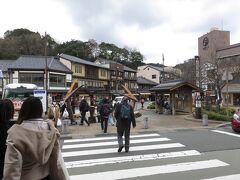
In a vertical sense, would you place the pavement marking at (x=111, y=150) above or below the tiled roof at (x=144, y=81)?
below

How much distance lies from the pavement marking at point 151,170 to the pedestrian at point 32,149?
3977 mm

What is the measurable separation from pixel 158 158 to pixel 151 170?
4.91ft

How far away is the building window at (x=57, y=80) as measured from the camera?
2174 inches

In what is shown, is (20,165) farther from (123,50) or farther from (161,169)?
(123,50)

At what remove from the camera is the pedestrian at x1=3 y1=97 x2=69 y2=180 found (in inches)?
119

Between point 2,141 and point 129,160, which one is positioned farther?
point 129,160

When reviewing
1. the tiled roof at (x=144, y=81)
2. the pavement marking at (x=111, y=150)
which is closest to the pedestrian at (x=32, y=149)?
the pavement marking at (x=111, y=150)

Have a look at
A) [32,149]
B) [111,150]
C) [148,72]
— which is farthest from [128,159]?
[148,72]

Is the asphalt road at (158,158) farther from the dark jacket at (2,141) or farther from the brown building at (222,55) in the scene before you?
the brown building at (222,55)

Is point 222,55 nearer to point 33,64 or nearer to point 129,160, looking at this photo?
point 33,64

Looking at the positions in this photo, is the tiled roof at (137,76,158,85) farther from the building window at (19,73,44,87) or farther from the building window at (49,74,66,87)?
the building window at (19,73,44,87)

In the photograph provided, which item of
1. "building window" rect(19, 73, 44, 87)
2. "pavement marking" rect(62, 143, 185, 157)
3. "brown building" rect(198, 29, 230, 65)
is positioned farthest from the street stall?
"brown building" rect(198, 29, 230, 65)

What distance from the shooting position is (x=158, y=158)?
9188mm

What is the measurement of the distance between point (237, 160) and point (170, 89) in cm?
1632
